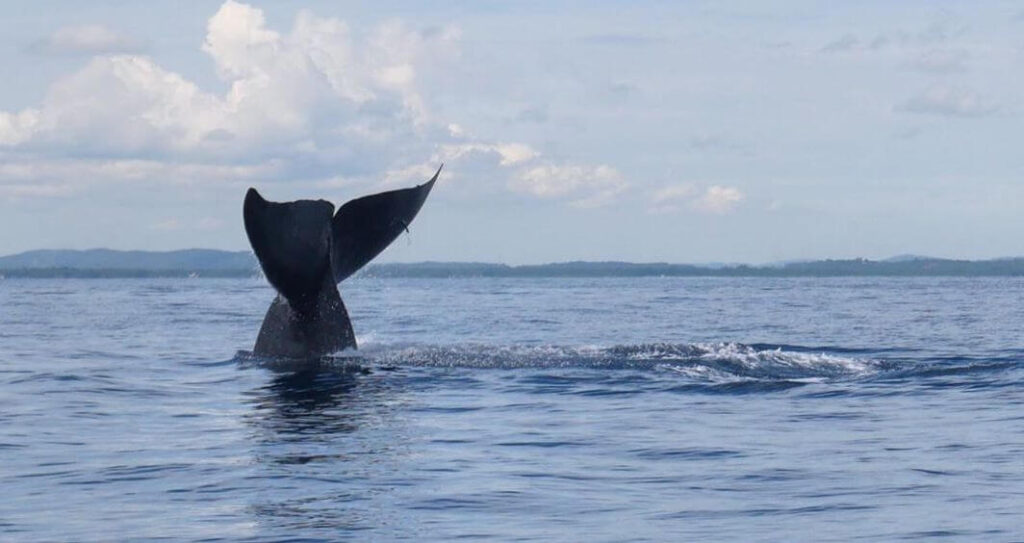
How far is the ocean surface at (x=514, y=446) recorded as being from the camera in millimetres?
7578

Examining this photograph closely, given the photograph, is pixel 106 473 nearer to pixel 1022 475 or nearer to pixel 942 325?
pixel 1022 475

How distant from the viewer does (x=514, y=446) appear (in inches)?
407

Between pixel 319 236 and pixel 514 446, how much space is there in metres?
3.90

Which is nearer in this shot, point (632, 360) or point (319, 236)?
point (319, 236)

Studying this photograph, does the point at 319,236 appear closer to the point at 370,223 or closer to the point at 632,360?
the point at 370,223

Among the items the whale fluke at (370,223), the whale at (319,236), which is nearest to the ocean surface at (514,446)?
the whale at (319,236)

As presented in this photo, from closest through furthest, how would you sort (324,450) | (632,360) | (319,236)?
(324,450)
(319,236)
(632,360)

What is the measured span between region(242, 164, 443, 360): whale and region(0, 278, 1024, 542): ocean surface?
84 centimetres

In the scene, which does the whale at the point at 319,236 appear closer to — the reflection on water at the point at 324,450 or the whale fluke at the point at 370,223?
the whale fluke at the point at 370,223

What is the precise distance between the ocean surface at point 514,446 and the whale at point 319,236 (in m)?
0.84

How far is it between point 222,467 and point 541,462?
198 centimetres

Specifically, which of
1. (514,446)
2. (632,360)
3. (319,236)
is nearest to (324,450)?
(514,446)

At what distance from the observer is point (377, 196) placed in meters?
13.4

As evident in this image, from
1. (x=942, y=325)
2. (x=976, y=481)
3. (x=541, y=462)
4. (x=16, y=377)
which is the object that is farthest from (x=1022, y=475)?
(x=942, y=325)
